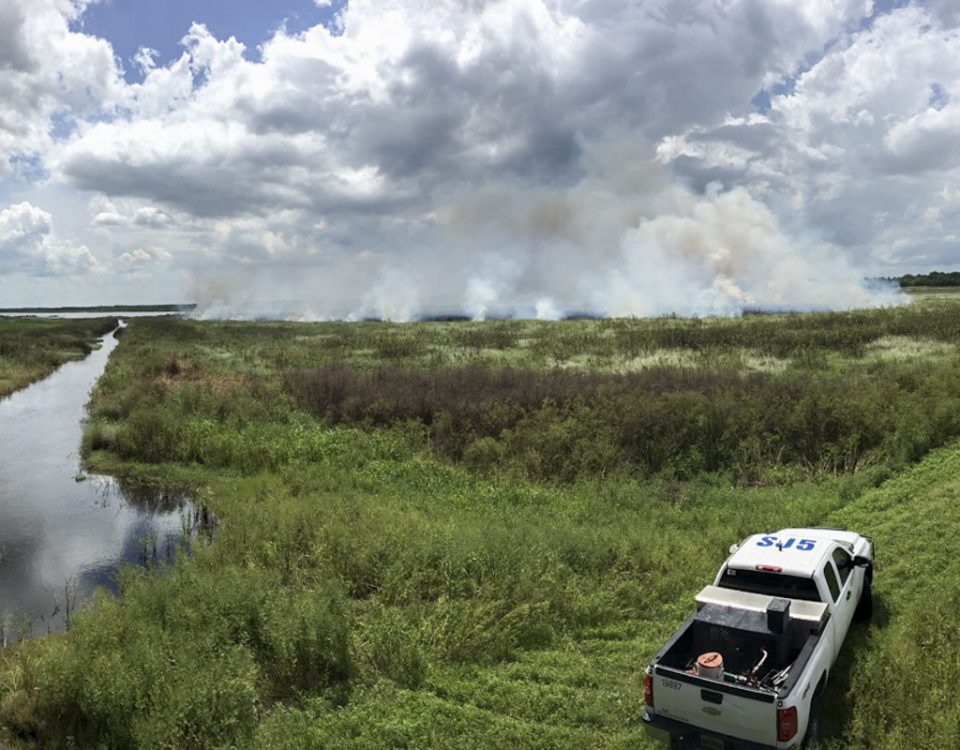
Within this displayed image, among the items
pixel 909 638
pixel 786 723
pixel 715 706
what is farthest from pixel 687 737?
pixel 909 638

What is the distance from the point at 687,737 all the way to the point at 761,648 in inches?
62.9

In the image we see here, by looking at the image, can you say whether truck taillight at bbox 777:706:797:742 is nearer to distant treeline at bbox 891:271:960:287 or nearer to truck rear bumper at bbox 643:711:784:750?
truck rear bumper at bbox 643:711:784:750

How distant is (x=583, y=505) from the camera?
1762 centimetres

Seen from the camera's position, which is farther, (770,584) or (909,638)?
Result: (770,584)

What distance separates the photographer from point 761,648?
835 cm

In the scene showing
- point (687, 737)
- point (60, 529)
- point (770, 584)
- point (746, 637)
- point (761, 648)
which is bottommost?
point (60, 529)

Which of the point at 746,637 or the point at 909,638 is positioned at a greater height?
the point at 746,637

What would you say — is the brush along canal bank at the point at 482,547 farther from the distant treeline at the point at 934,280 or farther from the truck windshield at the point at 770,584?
the distant treeline at the point at 934,280

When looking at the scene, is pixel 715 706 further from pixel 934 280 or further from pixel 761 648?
pixel 934 280

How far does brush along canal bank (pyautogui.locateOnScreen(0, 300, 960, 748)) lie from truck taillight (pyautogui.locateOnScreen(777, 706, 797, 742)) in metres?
1.04

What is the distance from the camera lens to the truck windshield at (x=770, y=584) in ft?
29.6

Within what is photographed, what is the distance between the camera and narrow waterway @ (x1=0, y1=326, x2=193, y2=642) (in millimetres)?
14266

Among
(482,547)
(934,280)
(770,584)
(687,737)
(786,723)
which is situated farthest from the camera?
(934,280)

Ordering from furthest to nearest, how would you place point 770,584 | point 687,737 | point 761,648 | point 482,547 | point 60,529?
1. point 60,529
2. point 482,547
3. point 770,584
4. point 761,648
5. point 687,737
